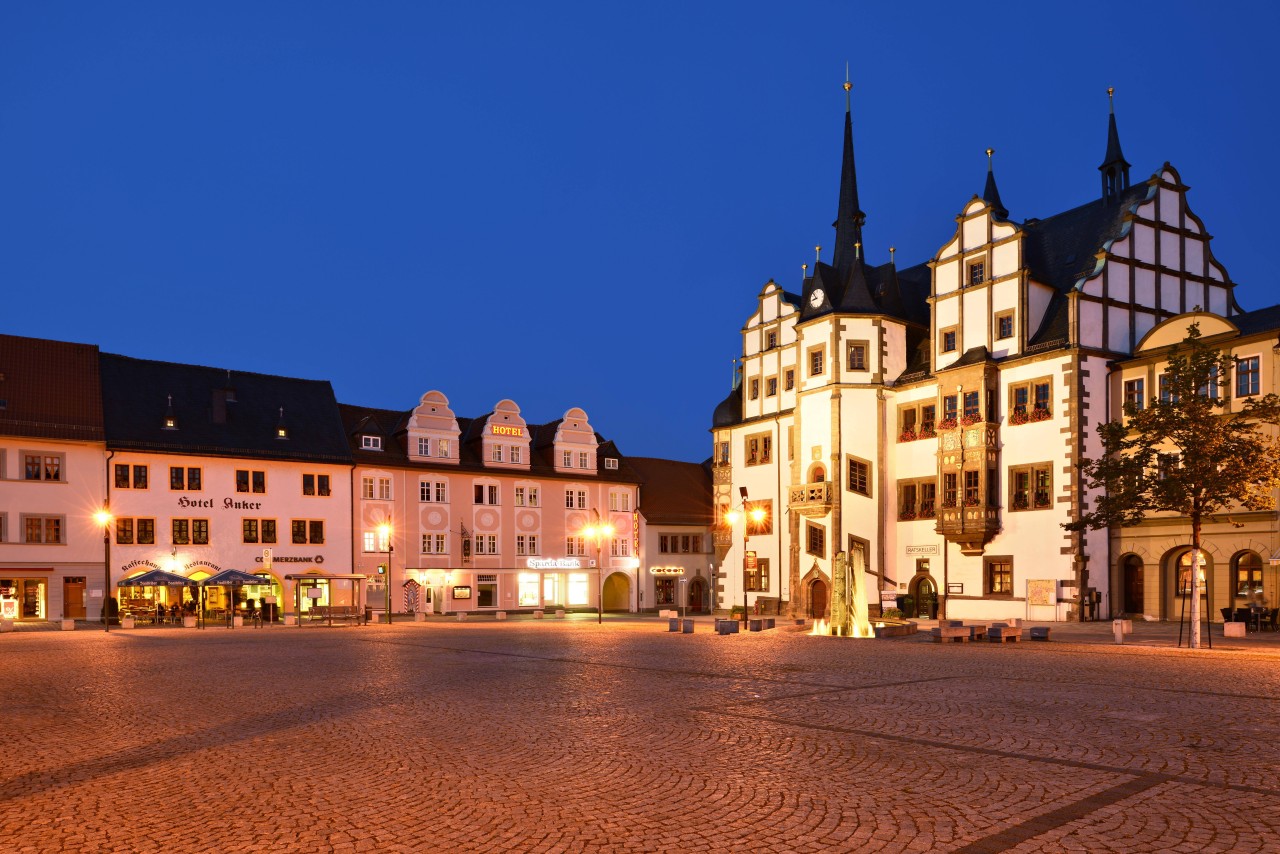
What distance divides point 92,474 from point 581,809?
50.0 m

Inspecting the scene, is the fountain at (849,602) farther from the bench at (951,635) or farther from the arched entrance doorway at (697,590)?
the arched entrance doorway at (697,590)

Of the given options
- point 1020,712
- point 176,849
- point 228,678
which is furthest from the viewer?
point 228,678

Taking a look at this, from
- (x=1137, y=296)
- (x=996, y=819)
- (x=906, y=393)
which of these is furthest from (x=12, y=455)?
(x=996, y=819)

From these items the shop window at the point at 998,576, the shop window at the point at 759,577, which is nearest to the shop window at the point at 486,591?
the shop window at the point at 759,577

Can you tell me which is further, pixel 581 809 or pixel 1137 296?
pixel 1137 296

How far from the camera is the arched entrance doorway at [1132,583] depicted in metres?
44.0

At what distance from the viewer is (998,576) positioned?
47469 mm

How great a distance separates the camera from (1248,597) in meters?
39.7

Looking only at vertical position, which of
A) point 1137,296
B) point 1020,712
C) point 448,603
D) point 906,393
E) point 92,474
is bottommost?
point 448,603

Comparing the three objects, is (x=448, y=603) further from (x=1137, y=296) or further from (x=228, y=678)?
(x=228, y=678)

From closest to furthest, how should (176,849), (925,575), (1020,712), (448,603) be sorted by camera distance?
1. (176,849)
2. (1020,712)
3. (925,575)
4. (448,603)

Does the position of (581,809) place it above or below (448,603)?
above

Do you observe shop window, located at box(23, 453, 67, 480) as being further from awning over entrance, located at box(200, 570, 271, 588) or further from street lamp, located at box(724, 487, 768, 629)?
street lamp, located at box(724, 487, 768, 629)

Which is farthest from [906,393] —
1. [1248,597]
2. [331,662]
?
[331,662]
